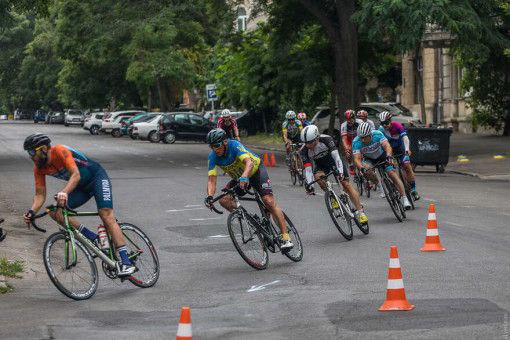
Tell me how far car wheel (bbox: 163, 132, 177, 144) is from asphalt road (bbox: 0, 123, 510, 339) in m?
36.0

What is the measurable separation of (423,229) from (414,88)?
44.2 metres

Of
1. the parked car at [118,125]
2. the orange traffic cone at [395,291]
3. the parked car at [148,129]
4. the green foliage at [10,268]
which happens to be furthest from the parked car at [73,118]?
the orange traffic cone at [395,291]

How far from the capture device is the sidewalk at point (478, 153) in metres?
31.7

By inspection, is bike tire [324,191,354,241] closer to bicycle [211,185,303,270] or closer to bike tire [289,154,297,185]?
bicycle [211,185,303,270]

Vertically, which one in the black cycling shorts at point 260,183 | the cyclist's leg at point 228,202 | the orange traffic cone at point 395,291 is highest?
the black cycling shorts at point 260,183

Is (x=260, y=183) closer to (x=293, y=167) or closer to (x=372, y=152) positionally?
(x=372, y=152)

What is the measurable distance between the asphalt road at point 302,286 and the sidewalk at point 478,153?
Result: 8838mm

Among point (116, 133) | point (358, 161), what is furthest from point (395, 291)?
point (116, 133)

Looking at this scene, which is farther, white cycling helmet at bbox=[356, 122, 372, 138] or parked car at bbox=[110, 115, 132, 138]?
parked car at bbox=[110, 115, 132, 138]

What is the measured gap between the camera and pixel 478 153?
39.4 meters

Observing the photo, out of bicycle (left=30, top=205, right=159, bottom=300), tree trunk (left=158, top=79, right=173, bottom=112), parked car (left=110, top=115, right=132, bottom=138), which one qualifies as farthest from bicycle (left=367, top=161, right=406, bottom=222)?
tree trunk (left=158, top=79, right=173, bottom=112)

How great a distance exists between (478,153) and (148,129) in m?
26.3

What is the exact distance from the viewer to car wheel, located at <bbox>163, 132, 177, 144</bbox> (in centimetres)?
5900

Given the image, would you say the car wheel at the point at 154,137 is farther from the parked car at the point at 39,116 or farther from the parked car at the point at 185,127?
the parked car at the point at 39,116
